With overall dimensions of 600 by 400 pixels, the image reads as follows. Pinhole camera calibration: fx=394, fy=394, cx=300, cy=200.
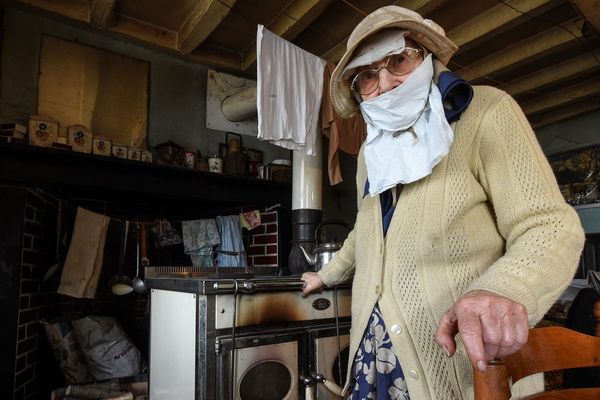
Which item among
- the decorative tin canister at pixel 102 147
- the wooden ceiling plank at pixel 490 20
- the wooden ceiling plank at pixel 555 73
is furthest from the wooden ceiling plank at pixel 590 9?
the decorative tin canister at pixel 102 147

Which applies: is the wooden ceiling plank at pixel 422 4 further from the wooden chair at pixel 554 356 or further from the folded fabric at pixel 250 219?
the wooden chair at pixel 554 356

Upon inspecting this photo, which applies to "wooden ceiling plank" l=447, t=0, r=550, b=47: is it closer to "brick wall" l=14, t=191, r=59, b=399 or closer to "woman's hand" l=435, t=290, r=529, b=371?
"woman's hand" l=435, t=290, r=529, b=371

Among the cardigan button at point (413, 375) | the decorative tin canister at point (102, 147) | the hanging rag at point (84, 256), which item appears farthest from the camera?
the hanging rag at point (84, 256)

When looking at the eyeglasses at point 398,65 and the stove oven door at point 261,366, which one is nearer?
the eyeglasses at point 398,65

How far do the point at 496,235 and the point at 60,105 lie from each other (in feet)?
8.56

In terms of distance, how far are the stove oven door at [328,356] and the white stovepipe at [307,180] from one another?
1042 millimetres

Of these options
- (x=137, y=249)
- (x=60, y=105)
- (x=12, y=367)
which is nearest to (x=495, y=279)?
(x=12, y=367)

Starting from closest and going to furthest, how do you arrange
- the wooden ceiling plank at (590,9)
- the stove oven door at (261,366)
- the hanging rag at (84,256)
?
the stove oven door at (261,366) → the wooden ceiling plank at (590,9) → the hanging rag at (84,256)

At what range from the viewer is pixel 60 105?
245cm

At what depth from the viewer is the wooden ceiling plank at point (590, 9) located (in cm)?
184

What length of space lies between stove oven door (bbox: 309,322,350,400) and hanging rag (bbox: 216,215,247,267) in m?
1.58

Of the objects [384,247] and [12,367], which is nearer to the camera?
[384,247]

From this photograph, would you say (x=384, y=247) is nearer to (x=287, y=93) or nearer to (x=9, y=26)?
(x=287, y=93)

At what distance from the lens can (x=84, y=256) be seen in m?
2.61
